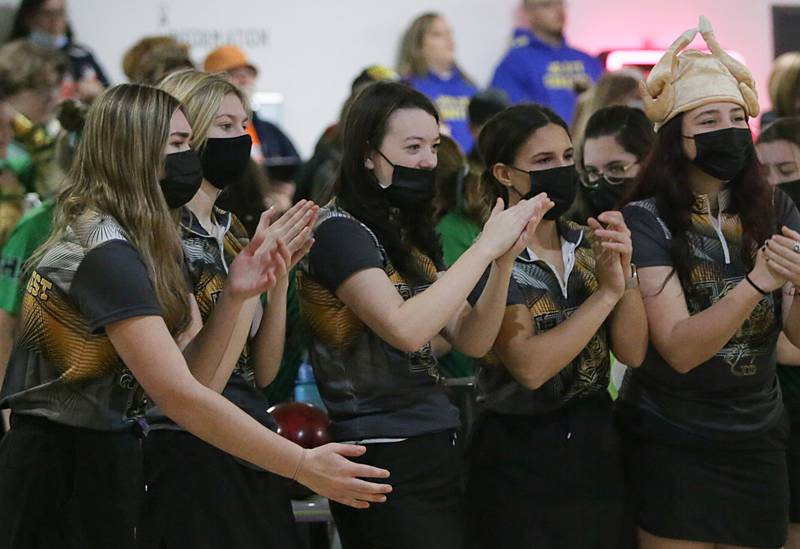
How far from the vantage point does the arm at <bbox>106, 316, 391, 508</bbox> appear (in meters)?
2.49

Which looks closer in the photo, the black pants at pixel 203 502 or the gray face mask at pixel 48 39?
the black pants at pixel 203 502

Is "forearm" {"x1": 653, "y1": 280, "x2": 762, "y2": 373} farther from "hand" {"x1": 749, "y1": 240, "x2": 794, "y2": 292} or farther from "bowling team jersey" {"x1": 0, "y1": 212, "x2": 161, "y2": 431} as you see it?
"bowling team jersey" {"x1": 0, "y1": 212, "x2": 161, "y2": 431}

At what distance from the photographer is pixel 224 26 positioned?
759 cm

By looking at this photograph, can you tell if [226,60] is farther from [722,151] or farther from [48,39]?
[722,151]

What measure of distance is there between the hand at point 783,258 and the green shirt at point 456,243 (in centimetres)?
156

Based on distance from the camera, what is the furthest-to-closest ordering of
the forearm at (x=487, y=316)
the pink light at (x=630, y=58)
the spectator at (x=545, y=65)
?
1. the pink light at (x=630, y=58)
2. the spectator at (x=545, y=65)
3. the forearm at (x=487, y=316)

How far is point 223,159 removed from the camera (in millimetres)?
3180

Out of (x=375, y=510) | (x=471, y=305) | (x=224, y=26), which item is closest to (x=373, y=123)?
(x=471, y=305)

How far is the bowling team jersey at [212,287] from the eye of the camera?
2.91 meters

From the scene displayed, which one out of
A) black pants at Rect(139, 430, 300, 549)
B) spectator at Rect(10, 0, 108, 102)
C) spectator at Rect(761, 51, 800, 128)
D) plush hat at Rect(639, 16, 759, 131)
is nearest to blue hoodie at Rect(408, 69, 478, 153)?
spectator at Rect(10, 0, 108, 102)

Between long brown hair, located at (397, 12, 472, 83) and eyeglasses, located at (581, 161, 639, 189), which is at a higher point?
eyeglasses, located at (581, 161, 639, 189)

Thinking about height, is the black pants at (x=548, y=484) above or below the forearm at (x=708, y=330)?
below

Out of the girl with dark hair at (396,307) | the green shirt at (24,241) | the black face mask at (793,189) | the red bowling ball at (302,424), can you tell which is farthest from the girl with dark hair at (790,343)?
the green shirt at (24,241)

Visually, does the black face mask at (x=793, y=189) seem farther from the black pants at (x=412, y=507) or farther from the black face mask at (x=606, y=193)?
the black pants at (x=412, y=507)
